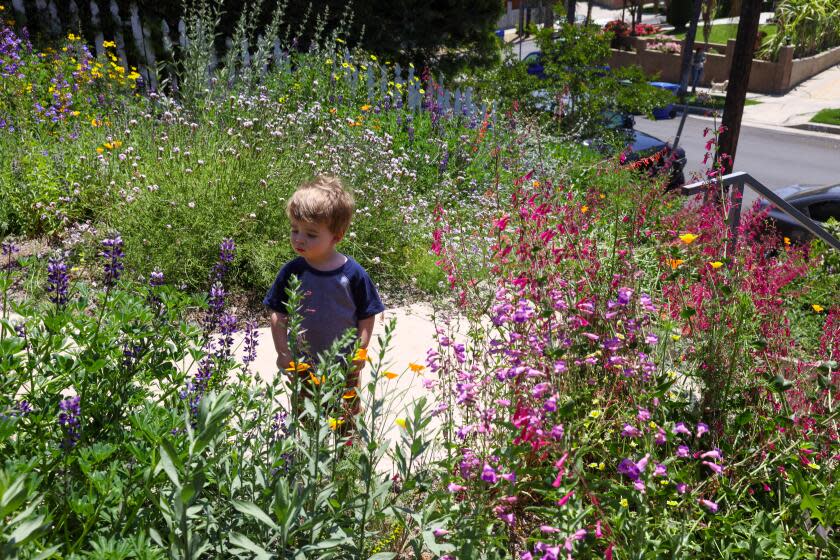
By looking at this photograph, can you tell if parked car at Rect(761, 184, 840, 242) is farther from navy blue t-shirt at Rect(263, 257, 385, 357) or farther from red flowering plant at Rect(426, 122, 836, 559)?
navy blue t-shirt at Rect(263, 257, 385, 357)

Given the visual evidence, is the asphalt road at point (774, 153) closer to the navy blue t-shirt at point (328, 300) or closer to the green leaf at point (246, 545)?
the navy blue t-shirt at point (328, 300)

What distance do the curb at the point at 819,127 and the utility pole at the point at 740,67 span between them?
16195 mm

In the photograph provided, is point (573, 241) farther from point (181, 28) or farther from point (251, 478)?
point (181, 28)

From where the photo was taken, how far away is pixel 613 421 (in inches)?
107

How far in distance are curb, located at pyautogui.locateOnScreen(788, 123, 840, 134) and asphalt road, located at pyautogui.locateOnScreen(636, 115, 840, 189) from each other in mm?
555

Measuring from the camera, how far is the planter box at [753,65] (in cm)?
3041

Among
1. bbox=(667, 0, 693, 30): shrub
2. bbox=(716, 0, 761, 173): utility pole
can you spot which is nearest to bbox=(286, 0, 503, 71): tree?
bbox=(716, 0, 761, 173): utility pole

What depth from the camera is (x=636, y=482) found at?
2.14 m

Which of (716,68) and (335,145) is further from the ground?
(335,145)

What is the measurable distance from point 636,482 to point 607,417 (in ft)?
2.91

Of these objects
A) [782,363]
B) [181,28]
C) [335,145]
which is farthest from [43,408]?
[181,28]

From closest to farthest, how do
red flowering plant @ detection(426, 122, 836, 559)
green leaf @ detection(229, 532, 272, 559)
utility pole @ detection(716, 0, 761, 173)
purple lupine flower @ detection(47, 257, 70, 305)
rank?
green leaf @ detection(229, 532, 272, 559) → red flowering plant @ detection(426, 122, 836, 559) → purple lupine flower @ detection(47, 257, 70, 305) → utility pole @ detection(716, 0, 761, 173)

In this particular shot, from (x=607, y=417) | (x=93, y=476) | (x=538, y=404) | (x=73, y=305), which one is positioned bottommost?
(x=607, y=417)

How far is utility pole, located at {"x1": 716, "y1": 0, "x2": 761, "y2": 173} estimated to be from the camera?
8.45 metres
